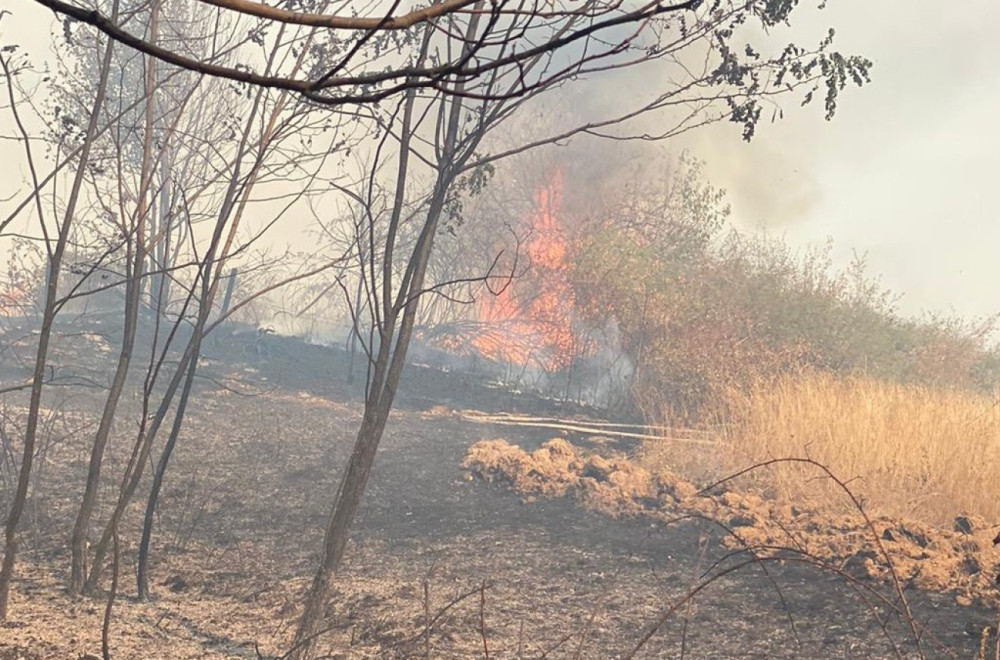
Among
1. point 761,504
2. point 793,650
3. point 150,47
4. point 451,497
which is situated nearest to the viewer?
point 150,47

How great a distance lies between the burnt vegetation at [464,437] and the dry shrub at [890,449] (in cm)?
4

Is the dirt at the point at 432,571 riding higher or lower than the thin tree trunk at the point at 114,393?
lower

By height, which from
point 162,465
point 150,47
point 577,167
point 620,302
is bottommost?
point 162,465

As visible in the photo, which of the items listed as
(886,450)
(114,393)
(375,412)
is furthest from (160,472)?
(886,450)

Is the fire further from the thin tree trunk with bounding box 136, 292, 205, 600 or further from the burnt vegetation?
the thin tree trunk with bounding box 136, 292, 205, 600

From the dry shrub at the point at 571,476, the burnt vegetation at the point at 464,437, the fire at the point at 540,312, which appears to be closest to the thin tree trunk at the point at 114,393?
the burnt vegetation at the point at 464,437

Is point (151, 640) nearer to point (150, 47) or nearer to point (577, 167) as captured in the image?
point (150, 47)

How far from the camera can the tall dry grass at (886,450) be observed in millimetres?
7949

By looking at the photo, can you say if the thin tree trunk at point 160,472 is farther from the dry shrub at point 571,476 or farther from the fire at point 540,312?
the fire at point 540,312

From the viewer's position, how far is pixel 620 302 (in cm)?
1619

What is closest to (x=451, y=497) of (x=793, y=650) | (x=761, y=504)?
(x=761, y=504)

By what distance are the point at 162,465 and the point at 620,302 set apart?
11660 millimetres

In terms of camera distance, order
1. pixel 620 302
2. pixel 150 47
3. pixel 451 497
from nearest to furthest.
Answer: pixel 150 47 → pixel 451 497 → pixel 620 302

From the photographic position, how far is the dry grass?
795 cm
